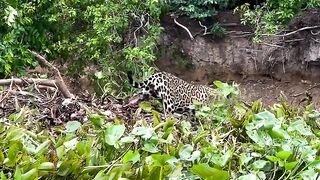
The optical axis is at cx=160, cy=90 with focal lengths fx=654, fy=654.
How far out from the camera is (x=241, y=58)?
930 centimetres

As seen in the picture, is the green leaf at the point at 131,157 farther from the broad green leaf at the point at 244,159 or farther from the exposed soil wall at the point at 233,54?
the exposed soil wall at the point at 233,54

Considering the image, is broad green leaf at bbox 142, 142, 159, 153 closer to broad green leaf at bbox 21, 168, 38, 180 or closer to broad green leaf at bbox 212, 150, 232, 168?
broad green leaf at bbox 212, 150, 232, 168

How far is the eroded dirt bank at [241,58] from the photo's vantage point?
9102 mm

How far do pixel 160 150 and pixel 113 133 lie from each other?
0.41 ft

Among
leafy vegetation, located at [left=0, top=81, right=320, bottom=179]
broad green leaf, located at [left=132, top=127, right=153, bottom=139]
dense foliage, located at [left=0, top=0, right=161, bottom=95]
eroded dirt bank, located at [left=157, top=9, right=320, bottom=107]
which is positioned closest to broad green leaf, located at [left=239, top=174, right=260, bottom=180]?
leafy vegetation, located at [left=0, top=81, right=320, bottom=179]

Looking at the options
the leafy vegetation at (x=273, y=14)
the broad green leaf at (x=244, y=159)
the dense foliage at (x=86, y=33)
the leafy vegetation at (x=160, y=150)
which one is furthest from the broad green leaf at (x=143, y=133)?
the leafy vegetation at (x=273, y=14)

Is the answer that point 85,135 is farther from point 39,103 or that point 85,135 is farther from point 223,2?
point 223,2

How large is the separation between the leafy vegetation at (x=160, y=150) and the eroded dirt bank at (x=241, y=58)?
7461 millimetres

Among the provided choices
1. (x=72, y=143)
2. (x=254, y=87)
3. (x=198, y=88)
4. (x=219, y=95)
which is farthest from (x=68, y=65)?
(x=72, y=143)

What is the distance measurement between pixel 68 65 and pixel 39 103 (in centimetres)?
609

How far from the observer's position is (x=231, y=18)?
30.3 feet

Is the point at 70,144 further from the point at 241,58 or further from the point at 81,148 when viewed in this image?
the point at 241,58

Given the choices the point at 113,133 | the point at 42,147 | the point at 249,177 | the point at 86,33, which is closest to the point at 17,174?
the point at 42,147

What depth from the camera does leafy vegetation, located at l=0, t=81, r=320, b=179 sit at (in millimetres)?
1313
